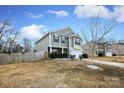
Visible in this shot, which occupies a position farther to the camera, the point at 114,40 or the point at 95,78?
the point at 114,40

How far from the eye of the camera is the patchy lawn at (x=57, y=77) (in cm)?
548

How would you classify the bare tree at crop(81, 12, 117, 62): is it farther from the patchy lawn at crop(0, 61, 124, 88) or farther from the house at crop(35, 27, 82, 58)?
the house at crop(35, 27, 82, 58)

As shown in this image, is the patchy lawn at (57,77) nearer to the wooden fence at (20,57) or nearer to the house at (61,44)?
the wooden fence at (20,57)

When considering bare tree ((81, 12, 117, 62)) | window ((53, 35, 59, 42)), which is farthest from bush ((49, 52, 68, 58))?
window ((53, 35, 59, 42))

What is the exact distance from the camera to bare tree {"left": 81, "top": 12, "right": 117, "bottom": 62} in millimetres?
6381

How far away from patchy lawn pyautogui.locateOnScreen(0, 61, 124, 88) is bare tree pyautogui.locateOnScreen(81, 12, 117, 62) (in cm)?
96

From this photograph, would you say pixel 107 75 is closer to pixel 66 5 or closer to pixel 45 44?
pixel 66 5

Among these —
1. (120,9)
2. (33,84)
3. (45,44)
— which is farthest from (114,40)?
(45,44)

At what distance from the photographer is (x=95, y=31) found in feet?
22.3

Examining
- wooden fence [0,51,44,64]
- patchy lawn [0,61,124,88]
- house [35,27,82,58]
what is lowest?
patchy lawn [0,61,124,88]

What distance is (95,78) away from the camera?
18.9 ft

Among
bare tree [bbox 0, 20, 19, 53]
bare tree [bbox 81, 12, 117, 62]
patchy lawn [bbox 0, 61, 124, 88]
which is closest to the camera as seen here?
patchy lawn [bbox 0, 61, 124, 88]

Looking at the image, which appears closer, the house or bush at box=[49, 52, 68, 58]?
bush at box=[49, 52, 68, 58]
